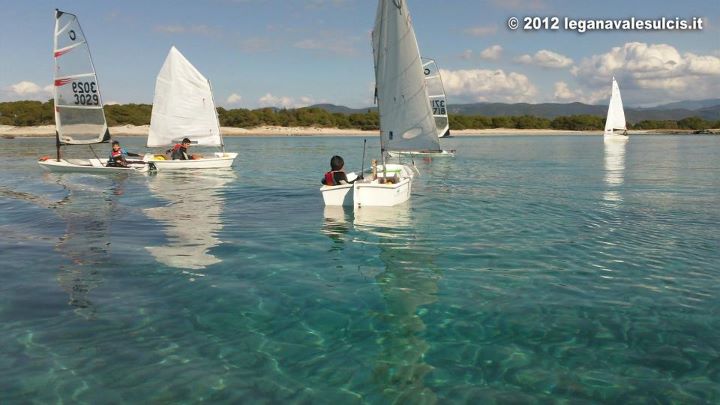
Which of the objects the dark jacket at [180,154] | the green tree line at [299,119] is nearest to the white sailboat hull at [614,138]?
the green tree line at [299,119]

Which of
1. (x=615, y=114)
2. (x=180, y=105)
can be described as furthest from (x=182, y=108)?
(x=615, y=114)

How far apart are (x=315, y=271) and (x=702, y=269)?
27.7ft

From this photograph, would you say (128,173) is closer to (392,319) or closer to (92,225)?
(92,225)

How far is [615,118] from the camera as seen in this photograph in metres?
101

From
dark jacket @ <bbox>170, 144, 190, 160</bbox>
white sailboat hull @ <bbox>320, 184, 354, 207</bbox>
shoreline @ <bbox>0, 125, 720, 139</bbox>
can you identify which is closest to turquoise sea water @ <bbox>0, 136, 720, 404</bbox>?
white sailboat hull @ <bbox>320, 184, 354, 207</bbox>

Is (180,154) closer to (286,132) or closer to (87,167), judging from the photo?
(87,167)

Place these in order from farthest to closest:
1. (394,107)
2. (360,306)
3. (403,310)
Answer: (394,107) → (360,306) → (403,310)

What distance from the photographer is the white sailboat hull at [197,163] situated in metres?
33.0

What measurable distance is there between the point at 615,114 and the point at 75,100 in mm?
96496

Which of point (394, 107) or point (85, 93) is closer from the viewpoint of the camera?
point (394, 107)

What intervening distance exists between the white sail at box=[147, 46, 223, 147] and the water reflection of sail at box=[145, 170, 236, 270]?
608 cm

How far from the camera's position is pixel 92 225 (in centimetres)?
1628

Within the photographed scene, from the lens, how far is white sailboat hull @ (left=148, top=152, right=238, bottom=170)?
33.0m

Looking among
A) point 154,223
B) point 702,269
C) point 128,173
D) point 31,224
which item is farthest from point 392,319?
point 128,173
